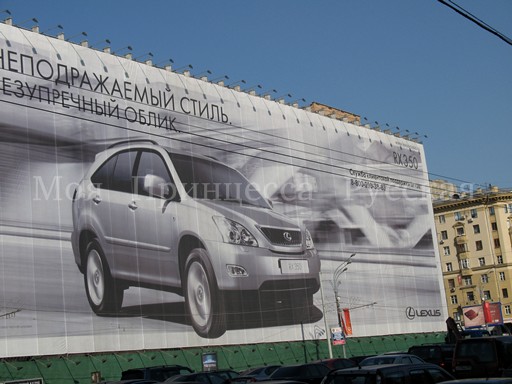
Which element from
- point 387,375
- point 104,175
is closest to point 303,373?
point 387,375

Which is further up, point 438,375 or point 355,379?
point 355,379

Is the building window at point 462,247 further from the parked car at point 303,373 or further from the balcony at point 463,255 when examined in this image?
the parked car at point 303,373

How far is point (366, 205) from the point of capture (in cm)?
6162

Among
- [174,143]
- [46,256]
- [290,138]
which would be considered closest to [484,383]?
[46,256]

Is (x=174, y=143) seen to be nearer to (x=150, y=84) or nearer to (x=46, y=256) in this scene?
(x=150, y=84)

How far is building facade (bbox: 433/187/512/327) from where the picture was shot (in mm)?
99688

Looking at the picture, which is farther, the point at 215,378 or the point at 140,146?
the point at 140,146

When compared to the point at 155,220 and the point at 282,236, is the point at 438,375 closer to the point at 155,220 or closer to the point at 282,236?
the point at 155,220

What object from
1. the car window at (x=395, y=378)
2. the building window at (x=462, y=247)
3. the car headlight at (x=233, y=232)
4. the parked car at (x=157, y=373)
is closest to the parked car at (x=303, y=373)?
the parked car at (x=157, y=373)

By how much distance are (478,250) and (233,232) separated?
60675 mm

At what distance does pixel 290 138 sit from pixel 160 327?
A: 59.8ft

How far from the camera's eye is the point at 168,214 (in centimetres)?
4456

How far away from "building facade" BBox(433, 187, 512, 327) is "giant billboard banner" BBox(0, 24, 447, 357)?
134ft

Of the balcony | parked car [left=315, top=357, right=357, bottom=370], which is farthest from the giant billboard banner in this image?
the balcony
